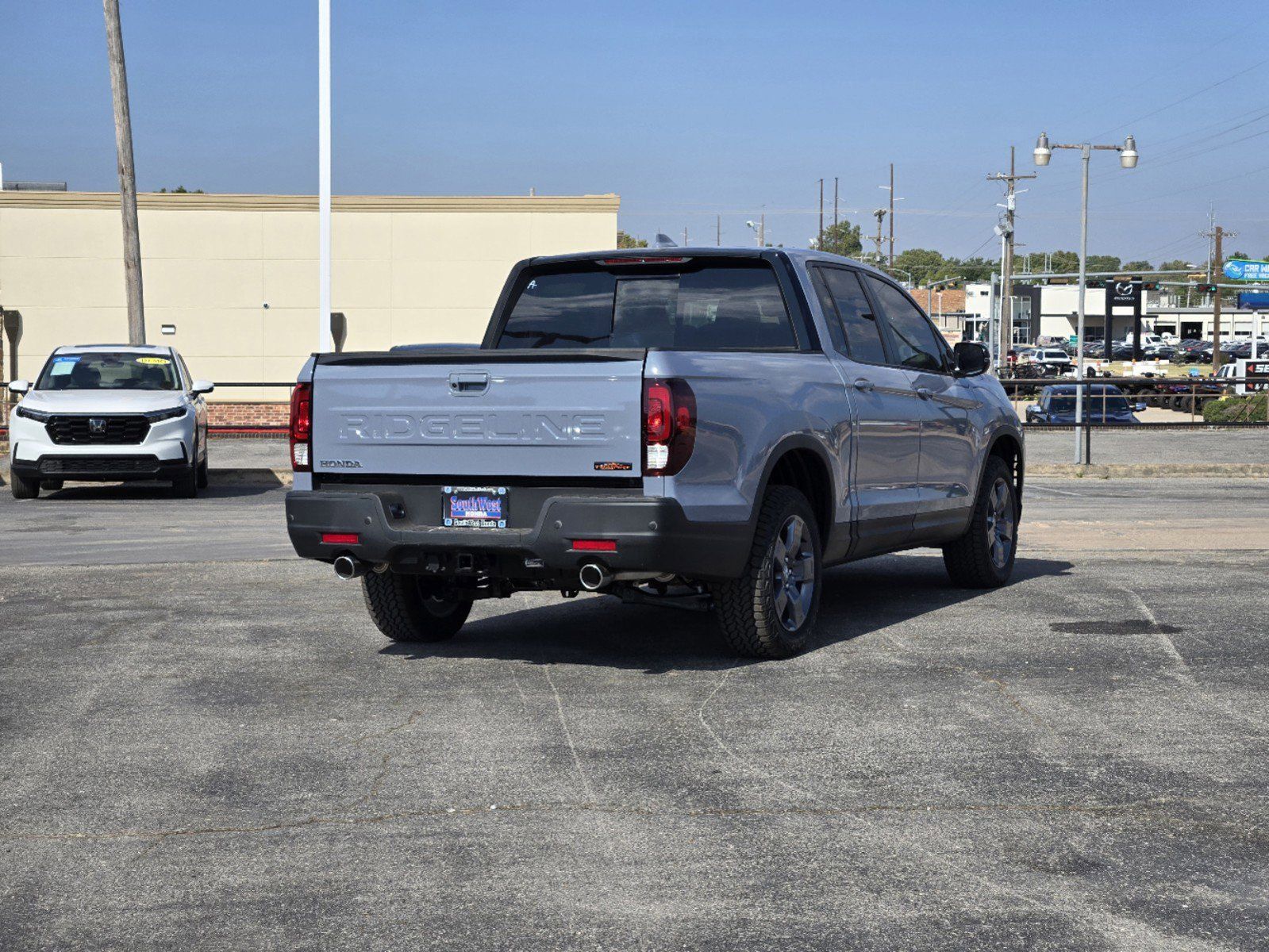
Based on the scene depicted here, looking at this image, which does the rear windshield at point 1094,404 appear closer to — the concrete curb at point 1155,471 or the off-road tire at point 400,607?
the concrete curb at point 1155,471

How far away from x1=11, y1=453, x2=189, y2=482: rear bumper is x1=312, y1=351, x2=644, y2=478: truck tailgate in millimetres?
11611

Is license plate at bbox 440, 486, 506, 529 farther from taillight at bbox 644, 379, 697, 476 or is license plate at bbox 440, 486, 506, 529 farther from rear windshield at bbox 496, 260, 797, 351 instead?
rear windshield at bbox 496, 260, 797, 351

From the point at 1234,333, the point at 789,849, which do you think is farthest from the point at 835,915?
the point at 1234,333

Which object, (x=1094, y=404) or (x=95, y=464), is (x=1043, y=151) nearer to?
(x=1094, y=404)

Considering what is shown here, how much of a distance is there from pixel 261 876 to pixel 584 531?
274 cm

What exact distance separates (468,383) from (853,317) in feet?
8.46

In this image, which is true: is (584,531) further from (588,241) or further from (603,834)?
(588,241)

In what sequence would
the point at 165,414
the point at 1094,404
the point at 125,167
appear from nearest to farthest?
the point at 165,414, the point at 125,167, the point at 1094,404

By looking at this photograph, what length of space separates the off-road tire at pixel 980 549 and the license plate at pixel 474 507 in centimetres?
402

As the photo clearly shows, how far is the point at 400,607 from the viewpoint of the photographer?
8.23 meters

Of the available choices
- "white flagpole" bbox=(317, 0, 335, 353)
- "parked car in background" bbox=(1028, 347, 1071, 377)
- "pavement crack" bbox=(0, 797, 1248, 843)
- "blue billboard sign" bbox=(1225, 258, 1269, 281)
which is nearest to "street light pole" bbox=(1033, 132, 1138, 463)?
"white flagpole" bbox=(317, 0, 335, 353)

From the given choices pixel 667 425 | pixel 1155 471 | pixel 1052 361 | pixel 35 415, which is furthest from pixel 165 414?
pixel 1052 361

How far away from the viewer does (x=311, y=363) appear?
7.64 metres

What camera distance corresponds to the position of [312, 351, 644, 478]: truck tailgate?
7012mm
